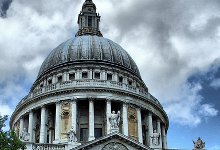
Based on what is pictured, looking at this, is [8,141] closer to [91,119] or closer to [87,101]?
[91,119]

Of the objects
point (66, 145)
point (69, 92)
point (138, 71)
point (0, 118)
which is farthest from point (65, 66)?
point (0, 118)

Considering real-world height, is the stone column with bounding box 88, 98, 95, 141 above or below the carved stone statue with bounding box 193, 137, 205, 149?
above

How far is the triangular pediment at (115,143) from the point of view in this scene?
1849 inches

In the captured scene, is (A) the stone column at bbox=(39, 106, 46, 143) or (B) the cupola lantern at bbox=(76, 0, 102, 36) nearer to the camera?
(A) the stone column at bbox=(39, 106, 46, 143)

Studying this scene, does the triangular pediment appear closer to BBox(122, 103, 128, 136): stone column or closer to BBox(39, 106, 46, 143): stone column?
BBox(122, 103, 128, 136): stone column

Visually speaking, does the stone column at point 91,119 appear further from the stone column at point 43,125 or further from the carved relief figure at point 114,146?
the carved relief figure at point 114,146

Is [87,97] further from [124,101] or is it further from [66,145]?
[66,145]

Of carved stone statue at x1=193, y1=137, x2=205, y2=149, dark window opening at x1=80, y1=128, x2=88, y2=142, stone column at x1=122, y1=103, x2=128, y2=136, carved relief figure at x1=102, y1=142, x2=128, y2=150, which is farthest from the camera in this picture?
stone column at x1=122, y1=103, x2=128, y2=136

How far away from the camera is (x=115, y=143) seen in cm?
4744

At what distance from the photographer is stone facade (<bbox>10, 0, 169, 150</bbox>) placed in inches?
2402

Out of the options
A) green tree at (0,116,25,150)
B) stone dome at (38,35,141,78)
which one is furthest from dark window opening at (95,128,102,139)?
green tree at (0,116,25,150)

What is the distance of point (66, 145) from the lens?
47750mm

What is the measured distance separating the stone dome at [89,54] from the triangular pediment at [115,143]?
22.4 metres

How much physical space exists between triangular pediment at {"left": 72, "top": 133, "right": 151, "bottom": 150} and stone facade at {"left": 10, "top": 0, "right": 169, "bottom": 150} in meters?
8.23
